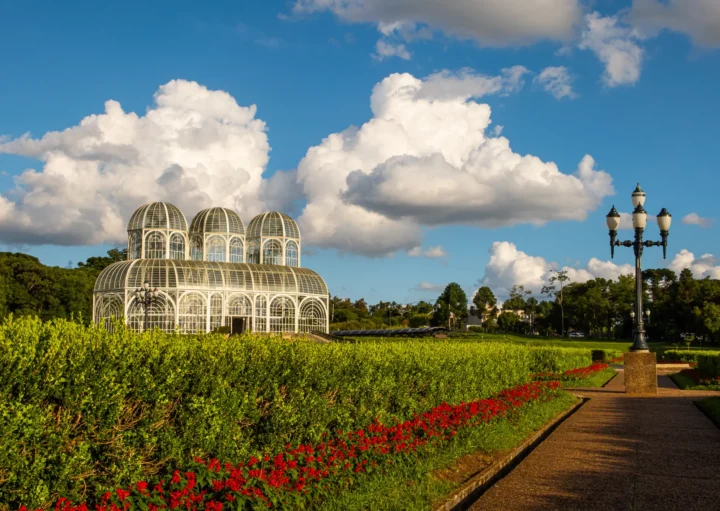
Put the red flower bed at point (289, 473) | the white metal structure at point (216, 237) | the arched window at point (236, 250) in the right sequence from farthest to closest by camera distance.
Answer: the arched window at point (236, 250) → the white metal structure at point (216, 237) → the red flower bed at point (289, 473)

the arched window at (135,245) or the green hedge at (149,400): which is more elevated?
the arched window at (135,245)

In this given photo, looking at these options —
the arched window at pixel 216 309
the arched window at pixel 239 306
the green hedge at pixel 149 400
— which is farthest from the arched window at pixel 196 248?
the green hedge at pixel 149 400

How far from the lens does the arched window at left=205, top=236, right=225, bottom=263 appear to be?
53656 millimetres


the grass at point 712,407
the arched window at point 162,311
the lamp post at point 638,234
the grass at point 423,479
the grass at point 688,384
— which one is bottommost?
the grass at point 688,384

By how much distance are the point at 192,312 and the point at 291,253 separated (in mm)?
11180

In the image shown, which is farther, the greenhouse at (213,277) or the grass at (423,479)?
the greenhouse at (213,277)

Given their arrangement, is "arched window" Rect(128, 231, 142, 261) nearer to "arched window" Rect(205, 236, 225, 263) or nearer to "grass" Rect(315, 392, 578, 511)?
"arched window" Rect(205, 236, 225, 263)

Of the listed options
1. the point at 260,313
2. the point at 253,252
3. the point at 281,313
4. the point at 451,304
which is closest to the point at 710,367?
the point at 281,313

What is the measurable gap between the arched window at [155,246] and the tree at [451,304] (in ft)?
224

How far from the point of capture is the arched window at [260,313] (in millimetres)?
50625

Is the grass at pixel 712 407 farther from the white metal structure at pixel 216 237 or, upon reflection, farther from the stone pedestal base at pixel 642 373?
the white metal structure at pixel 216 237

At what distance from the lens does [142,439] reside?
17.4 ft

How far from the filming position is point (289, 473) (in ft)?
Result: 20.4

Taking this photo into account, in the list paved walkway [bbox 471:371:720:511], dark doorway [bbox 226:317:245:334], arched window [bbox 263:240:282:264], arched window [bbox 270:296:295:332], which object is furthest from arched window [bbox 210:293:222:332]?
paved walkway [bbox 471:371:720:511]
